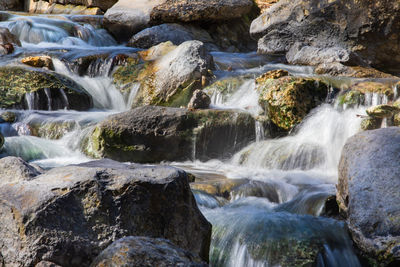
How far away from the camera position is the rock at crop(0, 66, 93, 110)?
897cm

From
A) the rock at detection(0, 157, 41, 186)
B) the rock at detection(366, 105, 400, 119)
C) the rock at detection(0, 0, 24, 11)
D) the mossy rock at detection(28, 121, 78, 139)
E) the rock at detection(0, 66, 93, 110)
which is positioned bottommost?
the mossy rock at detection(28, 121, 78, 139)

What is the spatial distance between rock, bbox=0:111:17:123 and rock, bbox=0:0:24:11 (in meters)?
14.5

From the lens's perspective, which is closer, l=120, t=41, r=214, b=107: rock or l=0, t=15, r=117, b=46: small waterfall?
l=120, t=41, r=214, b=107: rock

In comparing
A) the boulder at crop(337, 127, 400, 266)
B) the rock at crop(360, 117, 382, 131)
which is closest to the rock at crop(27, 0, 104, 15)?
the rock at crop(360, 117, 382, 131)

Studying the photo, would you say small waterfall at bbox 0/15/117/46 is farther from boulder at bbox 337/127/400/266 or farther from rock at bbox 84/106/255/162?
boulder at bbox 337/127/400/266

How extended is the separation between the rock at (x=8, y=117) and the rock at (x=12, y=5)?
14.5 m

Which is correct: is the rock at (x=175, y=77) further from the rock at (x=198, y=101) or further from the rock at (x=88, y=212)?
the rock at (x=88, y=212)

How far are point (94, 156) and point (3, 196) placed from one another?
4402 millimetres

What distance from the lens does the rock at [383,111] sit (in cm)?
639

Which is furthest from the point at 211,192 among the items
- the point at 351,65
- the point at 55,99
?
the point at 351,65

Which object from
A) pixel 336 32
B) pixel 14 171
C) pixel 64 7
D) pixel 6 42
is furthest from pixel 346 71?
pixel 64 7

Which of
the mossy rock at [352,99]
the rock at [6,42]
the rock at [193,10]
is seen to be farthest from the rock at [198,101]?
the rock at [193,10]

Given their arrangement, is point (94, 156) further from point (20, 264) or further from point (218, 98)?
point (20, 264)

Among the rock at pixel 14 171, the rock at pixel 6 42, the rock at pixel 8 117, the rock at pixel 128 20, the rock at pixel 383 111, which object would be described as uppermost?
the rock at pixel 128 20
